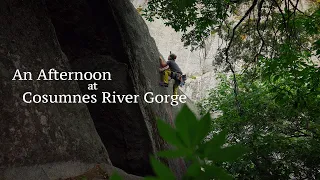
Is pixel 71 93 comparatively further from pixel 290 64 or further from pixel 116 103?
pixel 290 64

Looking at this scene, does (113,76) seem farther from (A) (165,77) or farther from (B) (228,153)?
(B) (228,153)

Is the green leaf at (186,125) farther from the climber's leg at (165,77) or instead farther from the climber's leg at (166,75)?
the climber's leg at (166,75)

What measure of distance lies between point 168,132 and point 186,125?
0.03 m

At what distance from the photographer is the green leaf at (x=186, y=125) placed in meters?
0.42

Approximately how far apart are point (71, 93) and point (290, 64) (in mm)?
3175

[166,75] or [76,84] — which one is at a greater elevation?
[166,75]

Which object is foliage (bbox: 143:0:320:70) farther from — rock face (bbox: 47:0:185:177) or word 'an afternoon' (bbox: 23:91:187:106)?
word 'an afternoon' (bbox: 23:91:187:106)

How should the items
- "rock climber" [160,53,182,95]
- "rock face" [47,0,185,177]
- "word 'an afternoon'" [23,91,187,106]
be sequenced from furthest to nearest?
"rock climber" [160,53,182,95], "rock face" [47,0,185,177], "word 'an afternoon'" [23,91,187,106]

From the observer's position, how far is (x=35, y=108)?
378 centimetres

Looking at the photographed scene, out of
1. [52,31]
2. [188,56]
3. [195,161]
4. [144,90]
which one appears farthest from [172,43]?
[195,161]

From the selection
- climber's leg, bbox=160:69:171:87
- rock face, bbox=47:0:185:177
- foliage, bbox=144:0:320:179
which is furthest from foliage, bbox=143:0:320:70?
climber's leg, bbox=160:69:171:87

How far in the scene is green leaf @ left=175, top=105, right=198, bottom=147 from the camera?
425 mm

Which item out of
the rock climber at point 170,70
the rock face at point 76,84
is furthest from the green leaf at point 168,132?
the rock climber at point 170,70

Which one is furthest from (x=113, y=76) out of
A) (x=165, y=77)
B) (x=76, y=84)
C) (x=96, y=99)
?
(x=165, y=77)
